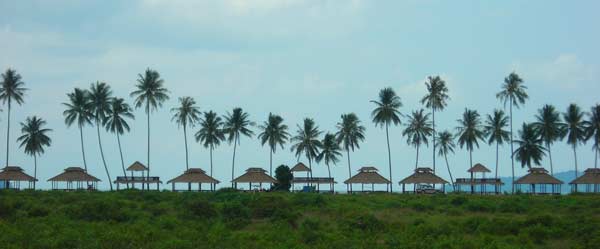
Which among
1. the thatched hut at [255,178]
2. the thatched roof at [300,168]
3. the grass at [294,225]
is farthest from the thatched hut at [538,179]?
the thatched hut at [255,178]

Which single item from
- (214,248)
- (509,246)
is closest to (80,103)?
(214,248)

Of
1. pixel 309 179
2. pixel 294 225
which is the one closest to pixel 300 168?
pixel 309 179

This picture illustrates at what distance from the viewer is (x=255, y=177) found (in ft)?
237

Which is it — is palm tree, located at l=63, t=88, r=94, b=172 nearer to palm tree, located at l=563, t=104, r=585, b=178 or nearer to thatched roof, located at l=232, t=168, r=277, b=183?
thatched roof, located at l=232, t=168, r=277, b=183

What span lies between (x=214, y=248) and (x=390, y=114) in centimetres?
5160

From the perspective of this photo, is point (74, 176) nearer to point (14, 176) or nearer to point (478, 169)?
point (14, 176)

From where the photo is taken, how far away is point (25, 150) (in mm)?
82188

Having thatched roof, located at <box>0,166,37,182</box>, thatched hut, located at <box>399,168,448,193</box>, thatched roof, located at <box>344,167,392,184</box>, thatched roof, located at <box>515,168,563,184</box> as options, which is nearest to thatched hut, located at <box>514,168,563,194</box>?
thatched roof, located at <box>515,168,563,184</box>

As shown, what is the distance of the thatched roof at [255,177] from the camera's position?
72.3 m

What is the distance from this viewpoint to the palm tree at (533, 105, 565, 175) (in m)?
77.9

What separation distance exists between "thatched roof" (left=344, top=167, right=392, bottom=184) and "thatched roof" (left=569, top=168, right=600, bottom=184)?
20083 millimetres

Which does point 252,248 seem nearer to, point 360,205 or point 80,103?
point 360,205

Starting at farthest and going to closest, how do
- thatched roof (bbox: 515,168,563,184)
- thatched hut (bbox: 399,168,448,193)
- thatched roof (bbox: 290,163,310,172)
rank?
thatched roof (bbox: 290,163,310,172) < thatched roof (bbox: 515,168,563,184) < thatched hut (bbox: 399,168,448,193)

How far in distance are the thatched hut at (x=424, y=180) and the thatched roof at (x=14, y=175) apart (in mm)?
41080
